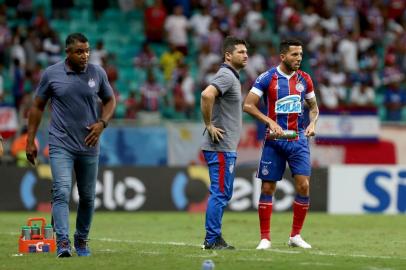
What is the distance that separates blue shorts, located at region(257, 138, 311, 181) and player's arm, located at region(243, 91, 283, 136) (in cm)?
28

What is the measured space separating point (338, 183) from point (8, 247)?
29.2 ft

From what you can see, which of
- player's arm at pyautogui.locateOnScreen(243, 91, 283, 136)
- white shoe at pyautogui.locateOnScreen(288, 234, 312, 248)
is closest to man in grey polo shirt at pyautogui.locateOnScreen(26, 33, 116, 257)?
player's arm at pyautogui.locateOnScreen(243, 91, 283, 136)

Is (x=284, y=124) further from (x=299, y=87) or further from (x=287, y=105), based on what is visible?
(x=299, y=87)

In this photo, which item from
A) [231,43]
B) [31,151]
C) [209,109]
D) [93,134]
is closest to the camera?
[93,134]

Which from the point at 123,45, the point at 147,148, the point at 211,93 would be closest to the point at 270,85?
the point at 211,93

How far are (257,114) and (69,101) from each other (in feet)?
7.09

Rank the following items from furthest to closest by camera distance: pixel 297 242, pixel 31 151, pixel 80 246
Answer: pixel 297 242
pixel 80 246
pixel 31 151

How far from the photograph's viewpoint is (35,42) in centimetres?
2608

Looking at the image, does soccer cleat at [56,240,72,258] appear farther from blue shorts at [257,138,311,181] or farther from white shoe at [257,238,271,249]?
blue shorts at [257,138,311,181]

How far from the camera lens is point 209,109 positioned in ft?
39.3

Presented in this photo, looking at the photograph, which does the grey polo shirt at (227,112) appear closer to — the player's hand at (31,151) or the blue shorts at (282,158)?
the blue shorts at (282,158)

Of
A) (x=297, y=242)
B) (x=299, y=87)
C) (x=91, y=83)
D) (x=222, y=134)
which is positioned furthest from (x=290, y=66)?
(x=91, y=83)

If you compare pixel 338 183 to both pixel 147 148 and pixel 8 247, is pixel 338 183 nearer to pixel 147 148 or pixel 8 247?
pixel 147 148

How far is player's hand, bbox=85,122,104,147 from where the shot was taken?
37.4ft
